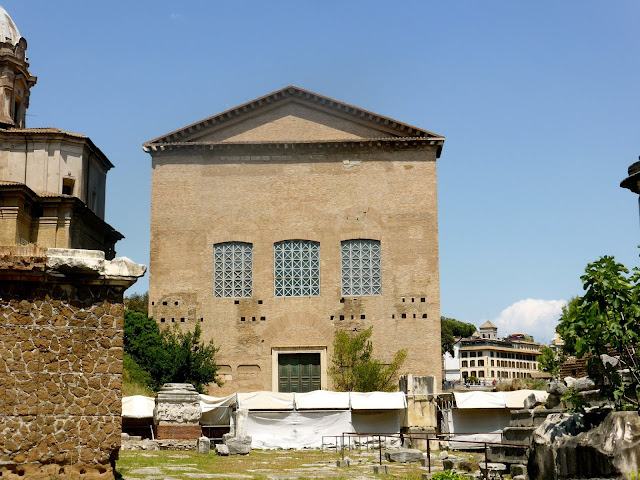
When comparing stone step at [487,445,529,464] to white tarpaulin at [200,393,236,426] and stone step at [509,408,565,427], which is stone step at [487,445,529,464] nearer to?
stone step at [509,408,565,427]

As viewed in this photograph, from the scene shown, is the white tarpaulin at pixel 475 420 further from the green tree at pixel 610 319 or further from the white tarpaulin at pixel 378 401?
the green tree at pixel 610 319

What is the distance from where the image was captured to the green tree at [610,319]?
9.05 meters

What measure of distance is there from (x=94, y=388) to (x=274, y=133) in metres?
21.3

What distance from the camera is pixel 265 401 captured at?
22.3 meters

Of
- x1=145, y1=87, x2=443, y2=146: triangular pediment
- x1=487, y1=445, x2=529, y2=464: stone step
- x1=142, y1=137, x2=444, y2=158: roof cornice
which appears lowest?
x1=487, y1=445, x2=529, y2=464: stone step

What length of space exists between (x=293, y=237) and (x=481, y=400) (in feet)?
31.8

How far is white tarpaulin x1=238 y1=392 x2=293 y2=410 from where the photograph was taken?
2208 centimetres

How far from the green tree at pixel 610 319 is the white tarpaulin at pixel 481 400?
1338cm

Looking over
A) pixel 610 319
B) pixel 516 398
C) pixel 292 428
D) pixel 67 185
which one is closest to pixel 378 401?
pixel 292 428

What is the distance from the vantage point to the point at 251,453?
1920 cm

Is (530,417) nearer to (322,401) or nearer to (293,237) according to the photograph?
(322,401)

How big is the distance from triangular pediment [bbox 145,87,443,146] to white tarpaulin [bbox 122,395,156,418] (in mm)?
11524

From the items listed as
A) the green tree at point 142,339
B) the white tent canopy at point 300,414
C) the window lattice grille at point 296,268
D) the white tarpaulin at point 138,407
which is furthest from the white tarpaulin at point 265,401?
the window lattice grille at point 296,268

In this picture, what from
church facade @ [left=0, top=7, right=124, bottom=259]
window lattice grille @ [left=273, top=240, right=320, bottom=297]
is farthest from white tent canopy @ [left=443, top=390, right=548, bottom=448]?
church facade @ [left=0, top=7, right=124, bottom=259]
